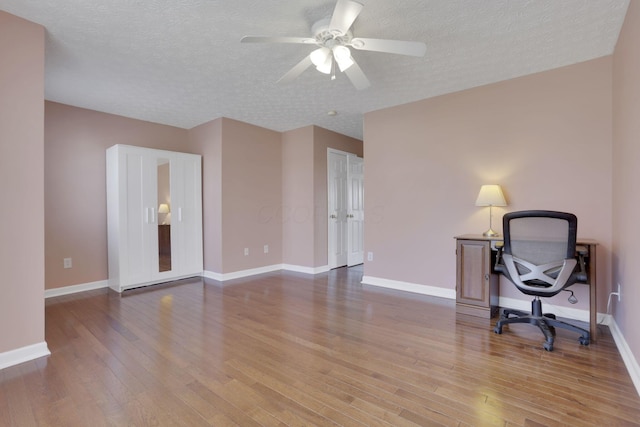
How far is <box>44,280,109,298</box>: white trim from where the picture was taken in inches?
144

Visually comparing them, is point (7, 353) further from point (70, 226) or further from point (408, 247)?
point (408, 247)

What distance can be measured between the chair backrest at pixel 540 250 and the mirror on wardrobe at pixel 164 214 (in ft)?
13.1

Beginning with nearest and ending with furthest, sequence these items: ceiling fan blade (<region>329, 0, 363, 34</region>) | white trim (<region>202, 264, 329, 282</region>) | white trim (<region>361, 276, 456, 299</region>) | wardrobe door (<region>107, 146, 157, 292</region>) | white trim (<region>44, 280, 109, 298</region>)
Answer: ceiling fan blade (<region>329, 0, 363, 34</region>)
white trim (<region>361, 276, 456, 299</region>)
white trim (<region>44, 280, 109, 298</region>)
wardrobe door (<region>107, 146, 157, 292</region>)
white trim (<region>202, 264, 329, 282</region>)

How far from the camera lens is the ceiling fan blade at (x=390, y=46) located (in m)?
1.98

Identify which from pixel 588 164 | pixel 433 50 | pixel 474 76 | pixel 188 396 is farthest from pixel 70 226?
pixel 588 164

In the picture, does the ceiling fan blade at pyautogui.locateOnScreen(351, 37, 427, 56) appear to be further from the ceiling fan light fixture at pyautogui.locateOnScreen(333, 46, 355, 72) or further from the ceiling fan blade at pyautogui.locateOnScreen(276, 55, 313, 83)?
the ceiling fan blade at pyautogui.locateOnScreen(276, 55, 313, 83)

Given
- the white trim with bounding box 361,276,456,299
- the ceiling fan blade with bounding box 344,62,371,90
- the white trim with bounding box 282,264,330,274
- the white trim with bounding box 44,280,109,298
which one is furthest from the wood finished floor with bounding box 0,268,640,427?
the ceiling fan blade with bounding box 344,62,371,90

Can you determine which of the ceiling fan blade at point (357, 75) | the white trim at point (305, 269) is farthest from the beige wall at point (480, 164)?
the ceiling fan blade at point (357, 75)

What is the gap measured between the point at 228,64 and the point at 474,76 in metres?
2.39

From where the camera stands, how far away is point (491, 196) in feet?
9.85

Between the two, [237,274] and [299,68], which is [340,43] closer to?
[299,68]

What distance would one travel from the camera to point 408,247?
3.83 m

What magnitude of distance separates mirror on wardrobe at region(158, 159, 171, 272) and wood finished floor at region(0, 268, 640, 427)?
1.14m

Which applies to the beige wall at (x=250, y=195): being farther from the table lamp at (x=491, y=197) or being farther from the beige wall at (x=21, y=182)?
the table lamp at (x=491, y=197)
